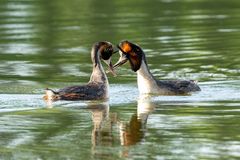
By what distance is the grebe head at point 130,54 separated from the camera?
20578 mm

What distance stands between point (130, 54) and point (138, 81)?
1.92ft

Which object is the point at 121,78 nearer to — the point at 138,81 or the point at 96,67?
the point at 138,81

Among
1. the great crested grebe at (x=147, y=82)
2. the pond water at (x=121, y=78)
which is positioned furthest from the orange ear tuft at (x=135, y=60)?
the pond water at (x=121, y=78)

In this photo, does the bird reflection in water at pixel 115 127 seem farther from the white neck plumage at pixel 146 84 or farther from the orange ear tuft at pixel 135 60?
the orange ear tuft at pixel 135 60

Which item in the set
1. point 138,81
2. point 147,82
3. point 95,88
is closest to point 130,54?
point 138,81

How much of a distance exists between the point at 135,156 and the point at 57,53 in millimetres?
11811

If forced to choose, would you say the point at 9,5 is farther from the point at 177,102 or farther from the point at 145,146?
the point at 145,146

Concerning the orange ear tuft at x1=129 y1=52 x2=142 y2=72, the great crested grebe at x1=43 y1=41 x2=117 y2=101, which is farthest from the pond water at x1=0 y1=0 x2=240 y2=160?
the orange ear tuft at x1=129 y1=52 x2=142 y2=72

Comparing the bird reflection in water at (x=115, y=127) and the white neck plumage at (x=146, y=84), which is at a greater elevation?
the bird reflection in water at (x=115, y=127)

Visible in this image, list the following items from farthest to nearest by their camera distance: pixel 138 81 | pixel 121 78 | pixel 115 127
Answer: pixel 121 78
pixel 138 81
pixel 115 127

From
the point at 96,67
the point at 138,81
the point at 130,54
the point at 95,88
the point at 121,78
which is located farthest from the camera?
the point at 121,78

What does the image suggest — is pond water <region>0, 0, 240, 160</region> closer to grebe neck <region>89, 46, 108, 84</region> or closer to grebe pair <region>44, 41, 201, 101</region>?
grebe pair <region>44, 41, 201, 101</region>

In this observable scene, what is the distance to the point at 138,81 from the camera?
805 inches

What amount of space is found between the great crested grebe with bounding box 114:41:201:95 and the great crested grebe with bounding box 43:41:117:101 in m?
0.38
